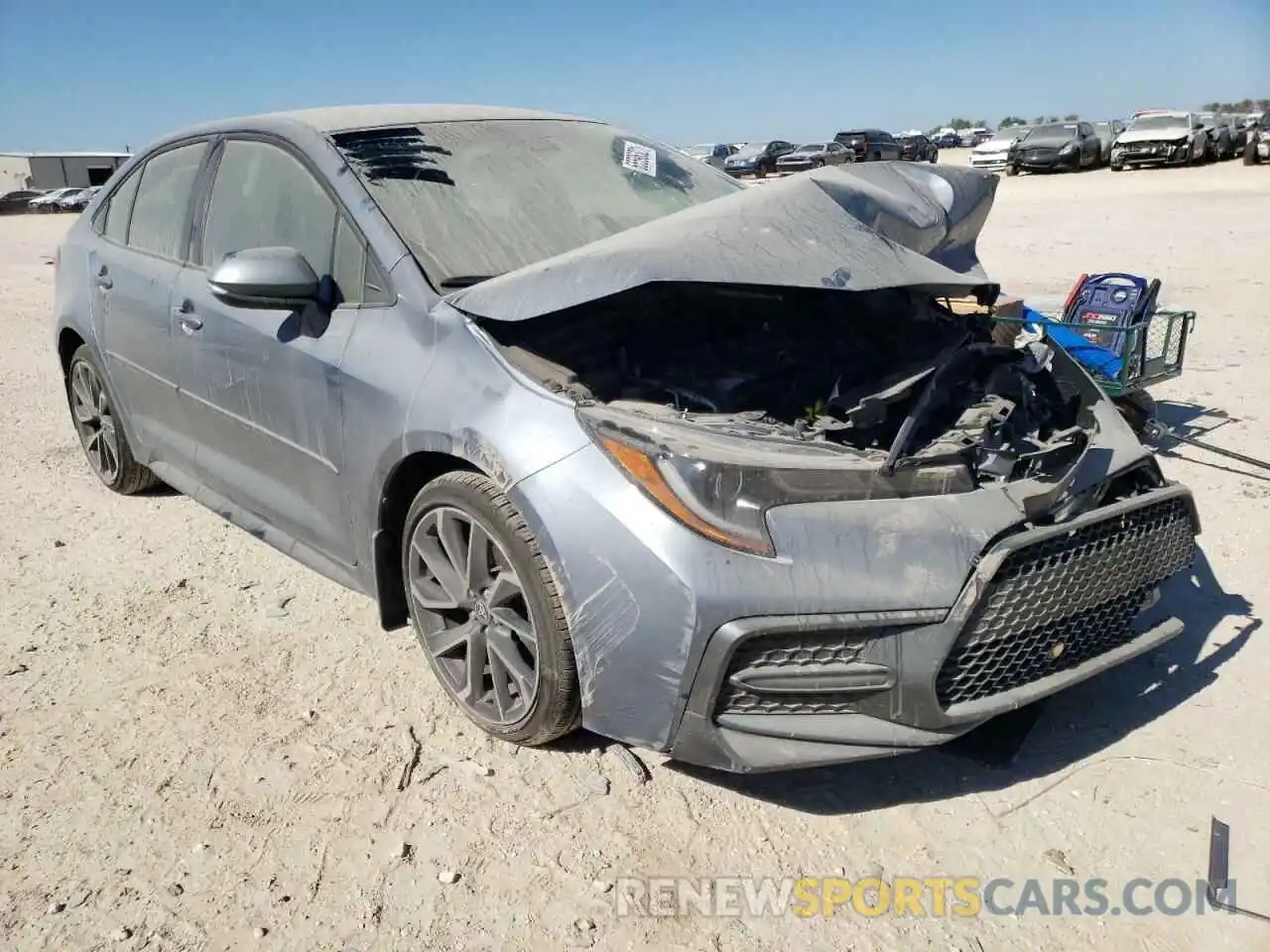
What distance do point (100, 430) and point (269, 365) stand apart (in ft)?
6.66

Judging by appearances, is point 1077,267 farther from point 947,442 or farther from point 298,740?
point 298,740

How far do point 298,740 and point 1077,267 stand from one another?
9.98 meters

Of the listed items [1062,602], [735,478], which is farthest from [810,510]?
[1062,602]

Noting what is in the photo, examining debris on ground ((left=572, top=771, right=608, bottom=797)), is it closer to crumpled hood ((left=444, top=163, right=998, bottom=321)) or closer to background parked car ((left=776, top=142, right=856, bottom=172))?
crumpled hood ((left=444, top=163, right=998, bottom=321))

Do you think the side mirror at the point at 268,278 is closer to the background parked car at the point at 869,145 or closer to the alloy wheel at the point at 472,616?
the alloy wheel at the point at 472,616

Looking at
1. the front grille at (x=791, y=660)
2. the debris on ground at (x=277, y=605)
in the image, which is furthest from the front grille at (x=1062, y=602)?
the debris on ground at (x=277, y=605)

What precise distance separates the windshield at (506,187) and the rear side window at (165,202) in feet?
3.20

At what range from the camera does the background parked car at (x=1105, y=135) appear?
90.3 feet

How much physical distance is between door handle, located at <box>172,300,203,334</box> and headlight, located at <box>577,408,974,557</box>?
1.84 metres

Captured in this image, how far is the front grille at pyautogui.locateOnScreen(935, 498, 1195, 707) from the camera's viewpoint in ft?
7.07

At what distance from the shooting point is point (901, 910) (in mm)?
2068

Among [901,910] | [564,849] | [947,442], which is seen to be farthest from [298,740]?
[947,442]

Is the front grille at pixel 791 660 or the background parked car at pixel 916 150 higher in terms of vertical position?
the background parked car at pixel 916 150

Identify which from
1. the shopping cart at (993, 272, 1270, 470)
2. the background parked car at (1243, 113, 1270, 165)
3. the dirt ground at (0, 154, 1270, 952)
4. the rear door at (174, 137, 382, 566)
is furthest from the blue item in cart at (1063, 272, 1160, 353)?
the background parked car at (1243, 113, 1270, 165)
